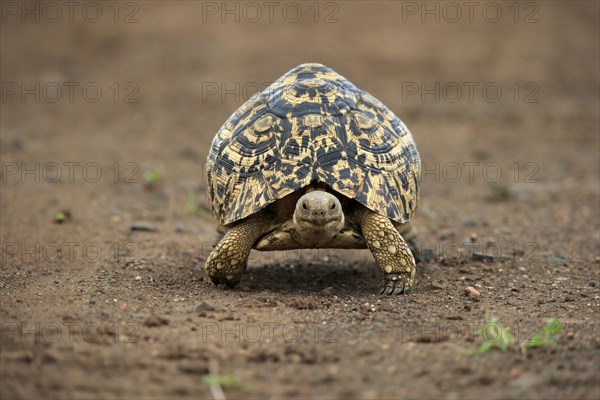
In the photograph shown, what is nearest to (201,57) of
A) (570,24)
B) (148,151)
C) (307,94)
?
(148,151)

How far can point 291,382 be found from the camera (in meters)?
3.95

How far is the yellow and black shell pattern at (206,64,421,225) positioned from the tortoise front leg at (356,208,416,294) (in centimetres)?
10

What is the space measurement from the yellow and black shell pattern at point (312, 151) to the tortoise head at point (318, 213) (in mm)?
201

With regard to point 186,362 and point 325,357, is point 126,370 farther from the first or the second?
point 325,357

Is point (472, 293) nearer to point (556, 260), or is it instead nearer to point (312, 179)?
point (312, 179)

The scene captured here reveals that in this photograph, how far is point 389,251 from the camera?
5.69 meters

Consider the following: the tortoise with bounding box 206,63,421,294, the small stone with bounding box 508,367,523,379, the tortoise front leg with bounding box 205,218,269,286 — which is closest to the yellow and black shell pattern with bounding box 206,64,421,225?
the tortoise with bounding box 206,63,421,294

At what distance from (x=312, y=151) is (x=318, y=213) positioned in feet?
1.98

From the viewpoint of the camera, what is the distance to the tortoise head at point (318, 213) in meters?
5.28

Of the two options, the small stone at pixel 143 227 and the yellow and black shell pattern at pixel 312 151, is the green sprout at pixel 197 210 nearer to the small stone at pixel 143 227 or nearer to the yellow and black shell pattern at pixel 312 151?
the small stone at pixel 143 227

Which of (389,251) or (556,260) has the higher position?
(389,251)

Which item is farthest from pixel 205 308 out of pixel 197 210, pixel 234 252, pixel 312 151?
pixel 197 210

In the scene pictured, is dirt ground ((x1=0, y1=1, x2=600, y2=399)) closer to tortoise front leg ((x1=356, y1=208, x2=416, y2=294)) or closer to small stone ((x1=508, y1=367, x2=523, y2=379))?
small stone ((x1=508, y1=367, x2=523, y2=379))

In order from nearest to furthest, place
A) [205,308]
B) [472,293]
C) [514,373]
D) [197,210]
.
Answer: [514,373] < [205,308] < [472,293] < [197,210]
